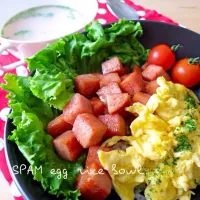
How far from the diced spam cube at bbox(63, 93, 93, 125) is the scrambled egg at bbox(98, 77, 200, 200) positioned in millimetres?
144

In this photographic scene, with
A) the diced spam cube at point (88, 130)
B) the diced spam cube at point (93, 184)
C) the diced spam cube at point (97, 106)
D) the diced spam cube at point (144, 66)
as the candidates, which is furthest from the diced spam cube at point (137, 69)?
the diced spam cube at point (93, 184)

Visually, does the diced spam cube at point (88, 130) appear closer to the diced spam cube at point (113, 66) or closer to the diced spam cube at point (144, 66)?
the diced spam cube at point (113, 66)

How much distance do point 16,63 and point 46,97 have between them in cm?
45

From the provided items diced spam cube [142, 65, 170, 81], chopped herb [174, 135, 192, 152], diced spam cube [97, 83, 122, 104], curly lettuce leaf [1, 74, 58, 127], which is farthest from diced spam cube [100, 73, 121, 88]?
chopped herb [174, 135, 192, 152]

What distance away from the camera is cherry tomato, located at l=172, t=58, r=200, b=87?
1551mm

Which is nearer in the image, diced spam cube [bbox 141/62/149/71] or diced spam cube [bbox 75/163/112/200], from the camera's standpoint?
diced spam cube [bbox 75/163/112/200]

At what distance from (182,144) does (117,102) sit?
0.28 metres

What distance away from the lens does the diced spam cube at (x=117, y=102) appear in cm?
135

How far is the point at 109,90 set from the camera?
1.44m

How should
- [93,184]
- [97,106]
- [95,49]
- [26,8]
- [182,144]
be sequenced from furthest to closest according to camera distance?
[26,8] → [95,49] → [97,106] → [182,144] → [93,184]

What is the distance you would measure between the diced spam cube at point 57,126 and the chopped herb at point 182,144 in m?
0.40

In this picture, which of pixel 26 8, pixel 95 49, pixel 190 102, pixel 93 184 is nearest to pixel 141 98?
pixel 190 102

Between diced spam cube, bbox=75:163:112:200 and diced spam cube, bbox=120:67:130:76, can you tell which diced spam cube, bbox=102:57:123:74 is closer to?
diced spam cube, bbox=120:67:130:76

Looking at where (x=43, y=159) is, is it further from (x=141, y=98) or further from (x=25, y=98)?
(x=141, y=98)
